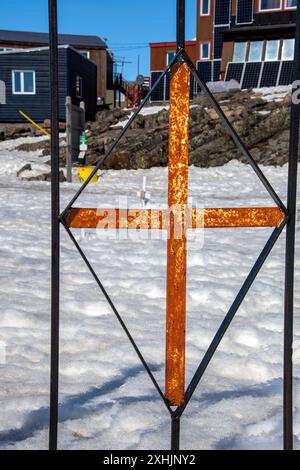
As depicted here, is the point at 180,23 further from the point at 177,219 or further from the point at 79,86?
the point at 79,86

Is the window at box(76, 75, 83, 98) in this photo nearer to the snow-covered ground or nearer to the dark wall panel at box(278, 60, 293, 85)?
the dark wall panel at box(278, 60, 293, 85)

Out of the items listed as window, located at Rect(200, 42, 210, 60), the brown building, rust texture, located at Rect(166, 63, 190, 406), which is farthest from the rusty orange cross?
the brown building

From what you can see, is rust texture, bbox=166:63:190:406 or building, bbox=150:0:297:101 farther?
building, bbox=150:0:297:101

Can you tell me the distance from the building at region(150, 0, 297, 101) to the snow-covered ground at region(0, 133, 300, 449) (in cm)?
2211

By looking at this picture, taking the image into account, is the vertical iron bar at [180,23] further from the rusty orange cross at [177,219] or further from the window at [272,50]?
the window at [272,50]

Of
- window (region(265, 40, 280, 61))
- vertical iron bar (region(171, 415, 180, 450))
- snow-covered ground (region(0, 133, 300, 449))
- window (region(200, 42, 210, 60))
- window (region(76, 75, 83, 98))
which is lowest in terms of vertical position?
snow-covered ground (region(0, 133, 300, 449))

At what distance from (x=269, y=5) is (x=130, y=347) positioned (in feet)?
93.6

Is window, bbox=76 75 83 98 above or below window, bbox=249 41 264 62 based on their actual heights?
below

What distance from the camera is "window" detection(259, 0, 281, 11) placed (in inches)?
1064

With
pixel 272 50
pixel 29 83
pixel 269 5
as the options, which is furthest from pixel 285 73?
pixel 29 83

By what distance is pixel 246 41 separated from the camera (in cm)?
2711

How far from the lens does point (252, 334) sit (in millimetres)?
3133

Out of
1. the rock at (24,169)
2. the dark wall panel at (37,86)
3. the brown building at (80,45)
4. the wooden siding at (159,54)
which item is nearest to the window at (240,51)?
the wooden siding at (159,54)

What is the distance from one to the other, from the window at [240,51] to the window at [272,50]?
4.17 feet
